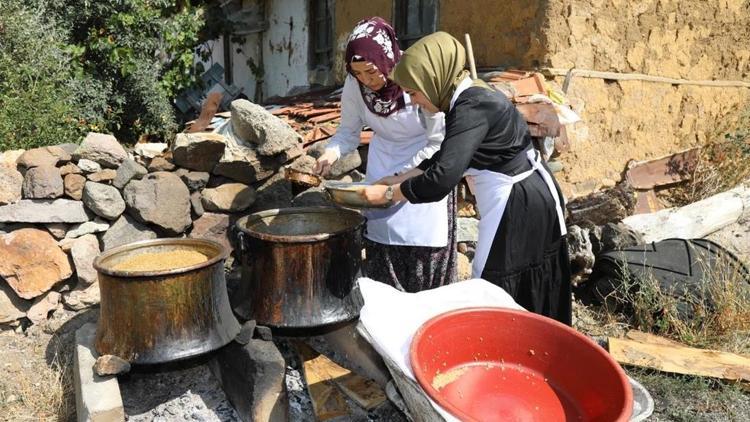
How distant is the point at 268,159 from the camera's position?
4.00 meters

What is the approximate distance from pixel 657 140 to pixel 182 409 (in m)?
5.27

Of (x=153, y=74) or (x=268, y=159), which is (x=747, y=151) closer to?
(x=268, y=159)

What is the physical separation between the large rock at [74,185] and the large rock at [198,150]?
1.94ft

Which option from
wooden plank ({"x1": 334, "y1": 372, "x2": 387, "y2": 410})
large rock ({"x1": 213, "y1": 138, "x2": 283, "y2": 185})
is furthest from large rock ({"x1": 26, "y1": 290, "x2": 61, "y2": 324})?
wooden plank ({"x1": 334, "y1": 372, "x2": 387, "y2": 410})

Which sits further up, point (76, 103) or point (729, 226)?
point (76, 103)

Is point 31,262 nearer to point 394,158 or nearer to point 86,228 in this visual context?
point 86,228

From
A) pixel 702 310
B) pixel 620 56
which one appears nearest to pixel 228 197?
pixel 702 310

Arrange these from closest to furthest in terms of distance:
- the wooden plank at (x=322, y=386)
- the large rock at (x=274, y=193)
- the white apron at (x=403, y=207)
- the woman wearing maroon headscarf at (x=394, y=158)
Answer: the wooden plank at (x=322, y=386) < the woman wearing maroon headscarf at (x=394, y=158) < the white apron at (x=403, y=207) < the large rock at (x=274, y=193)

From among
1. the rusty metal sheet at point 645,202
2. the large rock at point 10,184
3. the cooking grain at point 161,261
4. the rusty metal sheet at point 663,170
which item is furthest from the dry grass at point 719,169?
the large rock at point 10,184

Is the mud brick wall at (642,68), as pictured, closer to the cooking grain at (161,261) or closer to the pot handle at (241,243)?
the pot handle at (241,243)

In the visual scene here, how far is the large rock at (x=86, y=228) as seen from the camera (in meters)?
3.71

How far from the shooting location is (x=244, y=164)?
12.8 feet

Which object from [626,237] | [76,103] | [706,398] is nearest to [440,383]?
[706,398]

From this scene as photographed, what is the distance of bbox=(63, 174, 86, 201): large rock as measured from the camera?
3.66m
